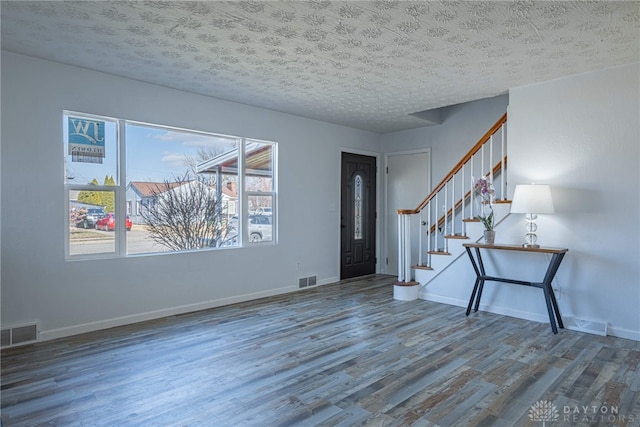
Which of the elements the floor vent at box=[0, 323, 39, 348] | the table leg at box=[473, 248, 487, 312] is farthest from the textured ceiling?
the floor vent at box=[0, 323, 39, 348]

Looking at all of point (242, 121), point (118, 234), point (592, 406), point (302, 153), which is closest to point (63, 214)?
point (118, 234)

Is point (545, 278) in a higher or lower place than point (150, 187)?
lower

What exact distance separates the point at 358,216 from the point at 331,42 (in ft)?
13.2

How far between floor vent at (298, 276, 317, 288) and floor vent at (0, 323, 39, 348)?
3204 millimetres

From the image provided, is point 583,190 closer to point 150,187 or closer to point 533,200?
point 533,200

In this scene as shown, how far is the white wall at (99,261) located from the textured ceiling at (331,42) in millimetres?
250

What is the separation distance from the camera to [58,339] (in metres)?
3.50

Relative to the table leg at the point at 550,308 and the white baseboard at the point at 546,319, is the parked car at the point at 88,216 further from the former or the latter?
the table leg at the point at 550,308

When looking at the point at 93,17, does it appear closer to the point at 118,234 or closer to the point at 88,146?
the point at 88,146

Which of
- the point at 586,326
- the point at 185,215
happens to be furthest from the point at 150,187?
the point at 586,326

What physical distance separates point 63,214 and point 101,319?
1.12 metres

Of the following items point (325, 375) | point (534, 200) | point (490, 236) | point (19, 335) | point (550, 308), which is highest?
point (534, 200)

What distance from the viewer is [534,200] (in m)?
3.67

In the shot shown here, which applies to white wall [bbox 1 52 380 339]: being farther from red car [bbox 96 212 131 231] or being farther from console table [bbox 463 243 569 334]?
console table [bbox 463 243 569 334]
